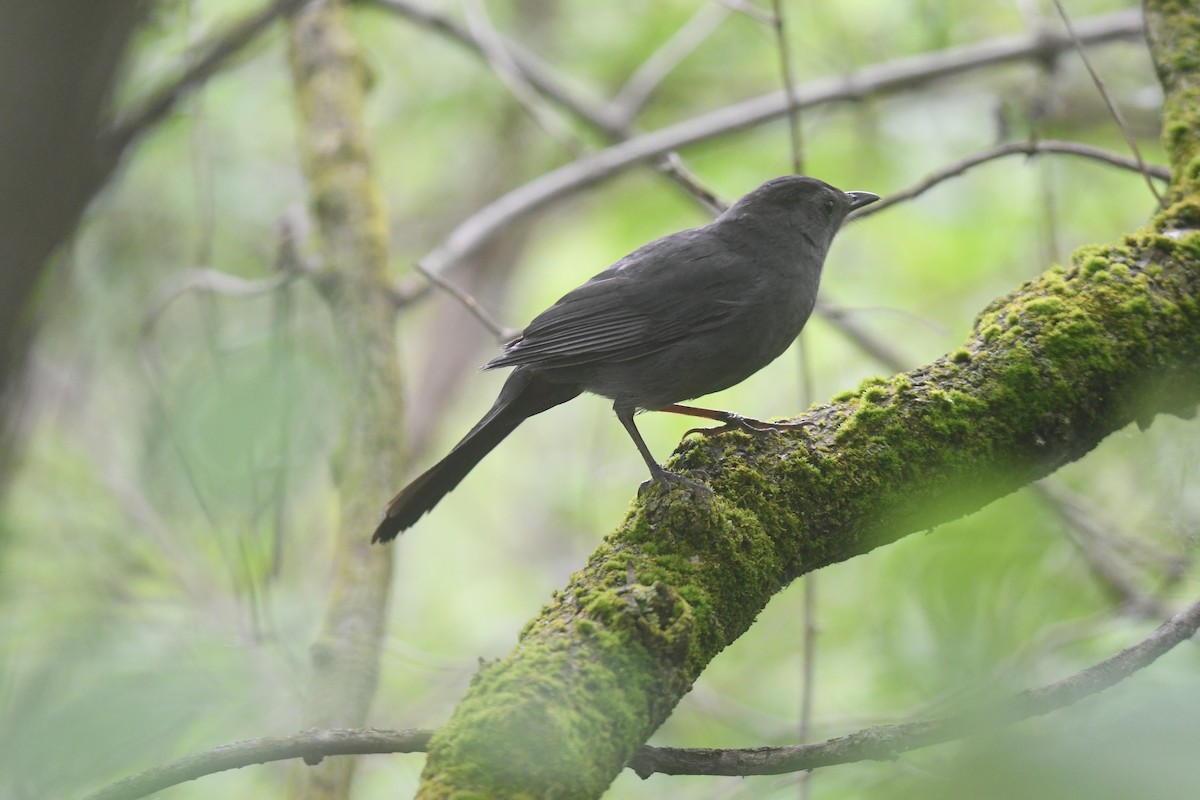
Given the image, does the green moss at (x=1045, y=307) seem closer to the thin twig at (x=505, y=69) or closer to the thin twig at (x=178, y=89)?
the thin twig at (x=178, y=89)

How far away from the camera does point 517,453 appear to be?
11.3 metres

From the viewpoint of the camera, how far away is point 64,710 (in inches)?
77.6

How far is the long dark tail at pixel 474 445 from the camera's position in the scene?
10.8 feet

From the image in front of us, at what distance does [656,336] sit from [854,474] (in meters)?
1.12

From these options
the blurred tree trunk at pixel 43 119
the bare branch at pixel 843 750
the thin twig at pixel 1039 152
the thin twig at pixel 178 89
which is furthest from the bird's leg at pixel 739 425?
the blurred tree trunk at pixel 43 119

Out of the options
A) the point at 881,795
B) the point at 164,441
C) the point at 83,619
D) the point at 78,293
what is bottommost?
the point at 881,795

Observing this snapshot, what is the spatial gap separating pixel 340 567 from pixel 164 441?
2.84ft

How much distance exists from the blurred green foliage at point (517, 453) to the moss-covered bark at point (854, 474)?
198mm

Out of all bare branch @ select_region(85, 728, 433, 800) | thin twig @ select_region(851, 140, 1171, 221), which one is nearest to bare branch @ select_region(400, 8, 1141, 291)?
thin twig @ select_region(851, 140, 1171, 221)

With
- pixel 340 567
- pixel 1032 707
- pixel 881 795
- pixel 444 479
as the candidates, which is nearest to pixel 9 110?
pixel 881 795

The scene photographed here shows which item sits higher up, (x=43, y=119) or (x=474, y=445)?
(x=474, y=445)

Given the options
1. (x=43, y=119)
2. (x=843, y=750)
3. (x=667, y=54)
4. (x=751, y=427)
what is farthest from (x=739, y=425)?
(x=667, y=54)

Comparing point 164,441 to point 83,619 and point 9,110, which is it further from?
point 9,110

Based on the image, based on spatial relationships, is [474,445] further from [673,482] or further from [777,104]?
[777,104]
